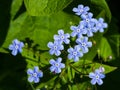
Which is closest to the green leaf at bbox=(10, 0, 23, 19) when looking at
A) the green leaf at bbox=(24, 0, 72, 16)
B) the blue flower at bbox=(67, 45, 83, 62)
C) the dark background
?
the dark background

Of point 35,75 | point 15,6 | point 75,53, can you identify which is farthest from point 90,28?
point 15,6

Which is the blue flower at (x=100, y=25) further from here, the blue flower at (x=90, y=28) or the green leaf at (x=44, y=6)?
the green leaf at (x=44, y=6)

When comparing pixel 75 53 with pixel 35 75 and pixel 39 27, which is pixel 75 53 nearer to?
pixel 35 75

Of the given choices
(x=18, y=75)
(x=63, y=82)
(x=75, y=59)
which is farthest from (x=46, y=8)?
(x=18, y=75)

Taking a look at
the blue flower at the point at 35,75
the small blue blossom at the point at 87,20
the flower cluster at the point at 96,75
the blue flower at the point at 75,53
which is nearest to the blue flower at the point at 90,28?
the small blue blossom at the point at 87,20

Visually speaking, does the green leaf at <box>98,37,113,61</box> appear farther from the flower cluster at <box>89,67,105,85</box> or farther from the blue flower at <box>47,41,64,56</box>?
the blue flower at <box>47,41,64,56</box>

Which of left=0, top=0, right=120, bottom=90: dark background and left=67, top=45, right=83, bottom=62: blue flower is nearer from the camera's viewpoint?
left=67, top=45, right=83, bottom=62: blue flower

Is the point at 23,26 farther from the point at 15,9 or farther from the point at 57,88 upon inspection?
the point at 57,88

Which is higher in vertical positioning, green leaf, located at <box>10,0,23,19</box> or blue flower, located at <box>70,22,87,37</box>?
green leaf, located at <box>10,0,23,19</box>
